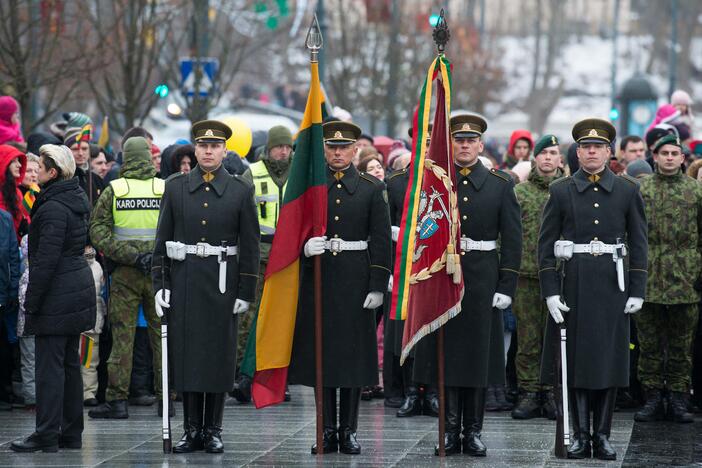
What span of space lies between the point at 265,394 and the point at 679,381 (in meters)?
3.58

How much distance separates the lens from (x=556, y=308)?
10383mm

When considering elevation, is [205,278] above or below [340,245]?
below

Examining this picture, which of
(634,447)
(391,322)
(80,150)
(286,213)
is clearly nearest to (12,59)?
(80,150)

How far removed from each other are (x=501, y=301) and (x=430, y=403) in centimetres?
237

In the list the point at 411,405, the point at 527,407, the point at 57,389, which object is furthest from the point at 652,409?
the point at 57,389

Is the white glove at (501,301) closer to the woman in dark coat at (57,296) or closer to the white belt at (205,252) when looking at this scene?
the white belt at (205,252)

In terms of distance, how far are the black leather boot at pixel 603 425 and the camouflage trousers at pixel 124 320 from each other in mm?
3711

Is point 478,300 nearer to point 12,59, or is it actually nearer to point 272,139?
point 272,139

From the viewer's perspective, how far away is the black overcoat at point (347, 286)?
34.7 ft

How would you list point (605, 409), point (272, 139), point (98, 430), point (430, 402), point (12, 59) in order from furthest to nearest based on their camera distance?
1. point (12, 59)
2. point (272, 139)
3. point (430, 402)
4. point (98, 430)
5. point (605, 409)

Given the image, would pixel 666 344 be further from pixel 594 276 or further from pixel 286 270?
pixel 286 270

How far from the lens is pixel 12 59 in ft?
61.7

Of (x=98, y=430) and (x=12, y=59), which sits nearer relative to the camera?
(x=98, y=430)

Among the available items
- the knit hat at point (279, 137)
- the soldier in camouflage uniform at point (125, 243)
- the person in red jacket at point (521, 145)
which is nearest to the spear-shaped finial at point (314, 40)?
the soldier in camouflage uniform at point (125, 243)
